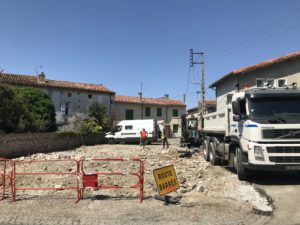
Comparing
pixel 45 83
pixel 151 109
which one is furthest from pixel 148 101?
pixel 45 83

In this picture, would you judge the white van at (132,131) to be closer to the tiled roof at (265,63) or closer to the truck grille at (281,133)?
the tiled roof at (265,63)

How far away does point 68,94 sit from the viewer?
46.0m

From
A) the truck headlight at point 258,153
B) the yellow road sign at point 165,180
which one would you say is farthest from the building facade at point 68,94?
the truck headlight at point 258,153

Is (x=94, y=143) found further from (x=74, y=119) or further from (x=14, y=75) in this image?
(x=14, y=75)

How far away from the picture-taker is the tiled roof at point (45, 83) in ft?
132

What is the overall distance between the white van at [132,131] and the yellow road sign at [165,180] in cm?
2613

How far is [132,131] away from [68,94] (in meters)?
13.8

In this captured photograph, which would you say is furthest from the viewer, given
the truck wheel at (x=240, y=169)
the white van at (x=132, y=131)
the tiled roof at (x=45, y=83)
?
the tiled roof at (x=45, y=83)

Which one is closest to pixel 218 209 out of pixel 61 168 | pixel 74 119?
pixel 61 168

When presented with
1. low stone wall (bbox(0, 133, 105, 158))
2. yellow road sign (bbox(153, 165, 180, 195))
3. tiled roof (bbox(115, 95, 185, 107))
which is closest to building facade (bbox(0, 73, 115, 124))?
tiled roof (bbox(115, 95, 185, 107))

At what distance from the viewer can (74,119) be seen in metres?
45.1

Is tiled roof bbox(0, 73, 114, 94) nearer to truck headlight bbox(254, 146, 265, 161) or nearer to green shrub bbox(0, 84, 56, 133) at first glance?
green shrub bbox(0, 84, 56, 133)

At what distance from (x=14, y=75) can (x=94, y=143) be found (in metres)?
15.0

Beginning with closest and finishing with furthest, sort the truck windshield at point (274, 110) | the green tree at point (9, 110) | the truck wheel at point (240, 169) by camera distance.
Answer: the truck windshield at point (274, 110)
the truck wheel at point (240, 169)
the green tree at point (9, 110)
